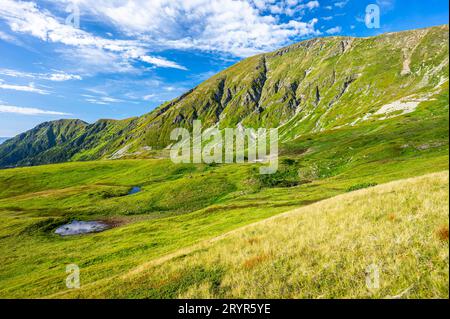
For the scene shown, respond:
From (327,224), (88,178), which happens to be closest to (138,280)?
(327,224)

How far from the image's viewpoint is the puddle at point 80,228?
71287mm

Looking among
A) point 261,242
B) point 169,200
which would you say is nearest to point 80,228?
point 169,200

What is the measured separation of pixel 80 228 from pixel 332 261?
74426mm

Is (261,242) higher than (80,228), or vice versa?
(261,242)

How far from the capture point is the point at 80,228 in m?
74.9

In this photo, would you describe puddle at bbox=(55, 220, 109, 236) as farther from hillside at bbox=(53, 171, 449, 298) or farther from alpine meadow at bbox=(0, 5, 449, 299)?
hillside at bbox=(53, 171, 449, 298)

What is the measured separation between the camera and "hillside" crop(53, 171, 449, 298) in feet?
37.2

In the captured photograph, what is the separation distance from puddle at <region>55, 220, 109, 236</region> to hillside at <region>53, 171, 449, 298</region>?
58825mm

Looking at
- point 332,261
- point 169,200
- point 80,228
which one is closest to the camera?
point 332,261

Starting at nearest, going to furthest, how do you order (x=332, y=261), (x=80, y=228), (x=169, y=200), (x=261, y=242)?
(x=332, y=261) < (x=261, y=242) < (x=80, y=228) < (x=169, y=200)

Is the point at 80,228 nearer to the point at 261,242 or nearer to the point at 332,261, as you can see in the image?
the point at 261,242

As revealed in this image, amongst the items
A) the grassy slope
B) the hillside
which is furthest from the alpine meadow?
the grassy slope
